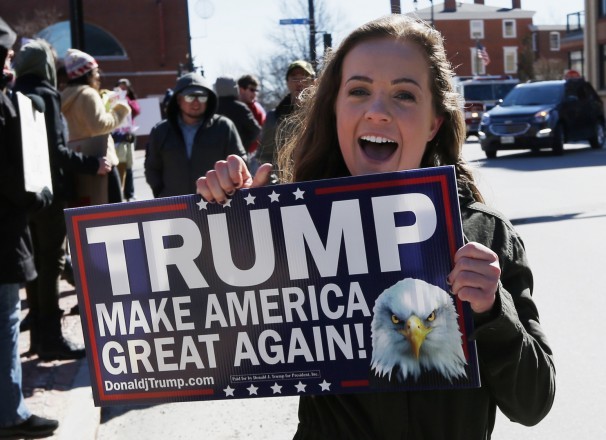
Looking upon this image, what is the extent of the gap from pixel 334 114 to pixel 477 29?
85.1 metres

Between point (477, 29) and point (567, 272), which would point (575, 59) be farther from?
point (567, 272)

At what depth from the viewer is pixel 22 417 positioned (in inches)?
177

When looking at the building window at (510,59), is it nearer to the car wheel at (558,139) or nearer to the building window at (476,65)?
the building window at (476,65)

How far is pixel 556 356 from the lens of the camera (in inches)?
232

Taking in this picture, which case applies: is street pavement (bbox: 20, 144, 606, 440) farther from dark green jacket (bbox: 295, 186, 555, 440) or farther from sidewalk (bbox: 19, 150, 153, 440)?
dark green jacket (bbox: 295, 186, 555, 440)

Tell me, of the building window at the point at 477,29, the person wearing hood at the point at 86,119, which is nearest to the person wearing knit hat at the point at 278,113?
the person wearing hood at the point at 86,119

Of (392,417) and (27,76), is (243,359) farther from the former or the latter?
(27,76)

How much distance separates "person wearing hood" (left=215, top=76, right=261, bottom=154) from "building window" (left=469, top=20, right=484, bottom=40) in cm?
7735

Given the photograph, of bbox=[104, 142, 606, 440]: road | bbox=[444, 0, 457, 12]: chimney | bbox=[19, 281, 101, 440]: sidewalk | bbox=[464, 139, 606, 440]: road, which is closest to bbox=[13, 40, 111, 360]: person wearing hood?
bbox=[19, 281, 101, 440]: sidewalk

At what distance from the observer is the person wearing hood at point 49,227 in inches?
236

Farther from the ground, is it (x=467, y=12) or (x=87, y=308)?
(x=467, y=12)

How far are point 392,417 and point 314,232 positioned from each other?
44cm

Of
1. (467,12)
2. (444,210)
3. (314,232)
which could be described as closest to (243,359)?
(314,232)

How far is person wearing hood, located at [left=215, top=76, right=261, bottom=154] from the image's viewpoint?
31.3ft
